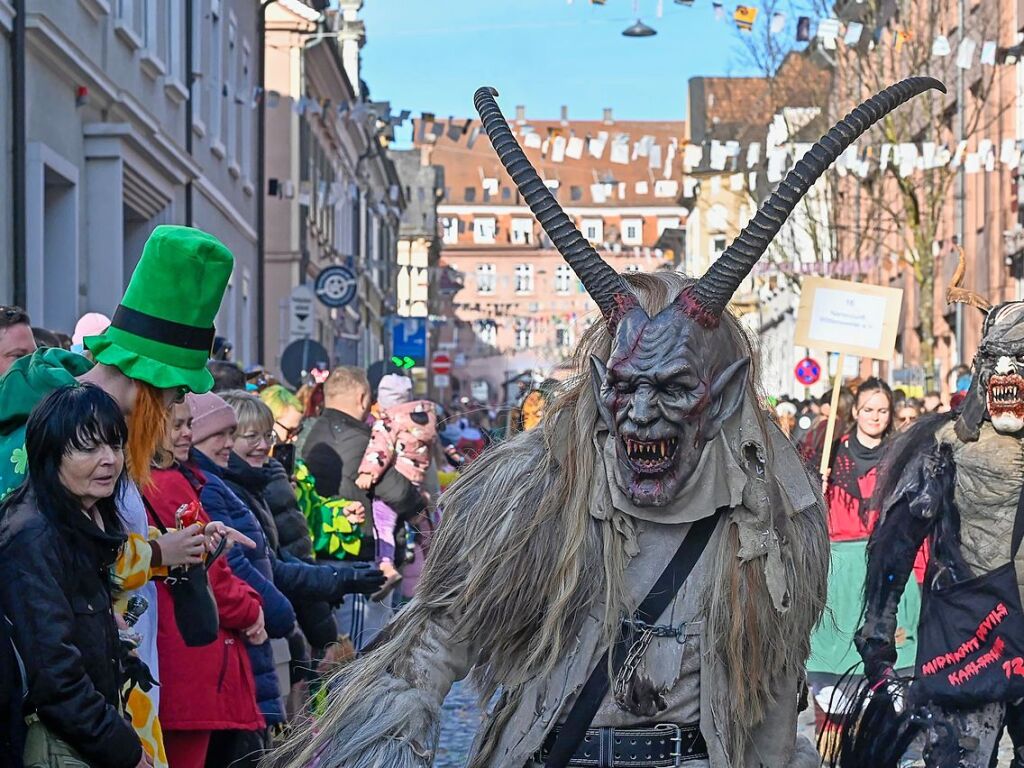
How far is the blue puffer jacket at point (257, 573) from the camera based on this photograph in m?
5.88

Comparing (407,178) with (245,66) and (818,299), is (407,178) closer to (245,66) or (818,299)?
(245,66)

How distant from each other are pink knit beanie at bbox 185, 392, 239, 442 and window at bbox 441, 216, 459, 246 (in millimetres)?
97674

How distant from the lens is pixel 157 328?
4.45m

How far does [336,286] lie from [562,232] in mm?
18591

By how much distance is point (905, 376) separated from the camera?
29734 mm

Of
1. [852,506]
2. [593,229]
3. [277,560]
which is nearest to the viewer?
[277,560]

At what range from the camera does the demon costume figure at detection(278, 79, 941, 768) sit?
3623mm

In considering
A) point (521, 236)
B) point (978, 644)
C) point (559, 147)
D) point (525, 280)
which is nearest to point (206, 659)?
point (978, 644)

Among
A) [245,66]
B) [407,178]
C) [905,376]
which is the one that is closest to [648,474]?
[245,66]

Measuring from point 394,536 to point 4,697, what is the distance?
19.7 feet

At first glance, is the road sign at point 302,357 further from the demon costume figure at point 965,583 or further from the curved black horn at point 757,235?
the curved black horn at point 757,235

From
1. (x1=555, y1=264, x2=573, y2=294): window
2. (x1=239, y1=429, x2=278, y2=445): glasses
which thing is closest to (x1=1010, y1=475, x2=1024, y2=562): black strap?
(x1=239, y1=429, x2=278, y2=445): glasses

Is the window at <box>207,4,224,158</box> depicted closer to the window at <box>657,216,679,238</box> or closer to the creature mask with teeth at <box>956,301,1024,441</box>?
the creature mask with teeth at <box>956,301,1024,441</box>

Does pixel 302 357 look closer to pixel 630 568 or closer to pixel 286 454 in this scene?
pixel 286 454
